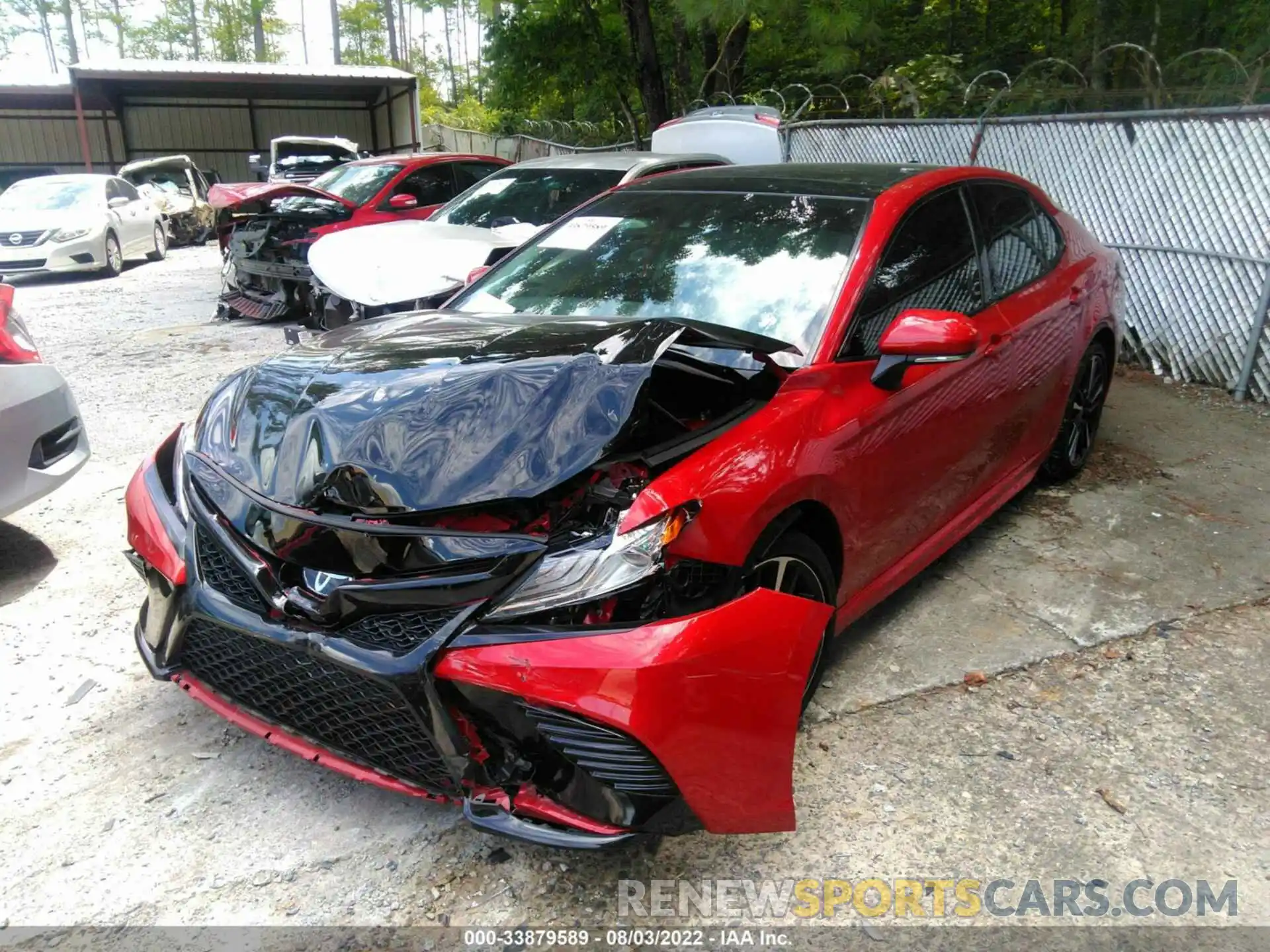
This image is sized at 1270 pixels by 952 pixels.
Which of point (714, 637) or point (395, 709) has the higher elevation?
point (714, 637)

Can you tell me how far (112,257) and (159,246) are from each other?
220 cm

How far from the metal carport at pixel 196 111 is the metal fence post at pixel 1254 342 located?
21.3 m

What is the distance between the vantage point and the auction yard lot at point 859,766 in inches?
92.9

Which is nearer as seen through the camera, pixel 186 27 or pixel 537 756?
pixel 537 756

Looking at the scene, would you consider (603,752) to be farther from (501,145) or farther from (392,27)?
(392,27)

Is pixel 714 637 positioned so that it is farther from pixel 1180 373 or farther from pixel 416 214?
pixel 416 214

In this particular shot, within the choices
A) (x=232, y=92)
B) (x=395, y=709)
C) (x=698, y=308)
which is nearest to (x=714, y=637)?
(x=395, y=709)

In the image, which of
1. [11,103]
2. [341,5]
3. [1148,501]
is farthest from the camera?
[341,5]

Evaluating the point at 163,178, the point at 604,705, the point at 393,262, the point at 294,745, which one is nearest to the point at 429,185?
the point at 393,262

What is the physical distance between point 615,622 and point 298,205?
8075 mm

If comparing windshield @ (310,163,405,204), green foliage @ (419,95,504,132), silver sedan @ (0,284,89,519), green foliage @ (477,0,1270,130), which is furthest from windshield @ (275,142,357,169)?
silver sedan @ (0,284,89,519)

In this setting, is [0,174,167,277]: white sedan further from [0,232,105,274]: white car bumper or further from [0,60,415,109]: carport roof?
[0,60,415,109]: carport roof

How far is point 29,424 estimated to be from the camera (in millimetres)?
3750

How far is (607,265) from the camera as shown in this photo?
11.9 ft
